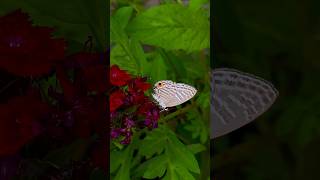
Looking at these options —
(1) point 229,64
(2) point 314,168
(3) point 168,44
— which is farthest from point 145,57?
(2) point 314,168

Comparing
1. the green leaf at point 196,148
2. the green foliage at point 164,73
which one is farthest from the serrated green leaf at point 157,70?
the green leaf at point 196,148

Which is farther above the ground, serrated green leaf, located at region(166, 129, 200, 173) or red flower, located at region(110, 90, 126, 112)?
red flower, located at region(110, 90, 126, 112)

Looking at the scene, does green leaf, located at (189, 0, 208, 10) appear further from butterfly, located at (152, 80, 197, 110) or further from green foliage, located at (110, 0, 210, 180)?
butterfly, located at (152, 80, 197, 110)

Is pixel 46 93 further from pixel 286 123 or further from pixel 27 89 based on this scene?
pixel 286 123

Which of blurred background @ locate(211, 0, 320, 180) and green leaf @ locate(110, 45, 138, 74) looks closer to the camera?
blurred background @ locate(211, 0, 320, 180)

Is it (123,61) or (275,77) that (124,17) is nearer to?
(123,61)

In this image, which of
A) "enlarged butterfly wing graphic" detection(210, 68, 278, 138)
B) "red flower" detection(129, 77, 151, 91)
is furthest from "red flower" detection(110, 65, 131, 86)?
"enlarged butterfly wing graphic" detection(210, 68, 278, 138)
